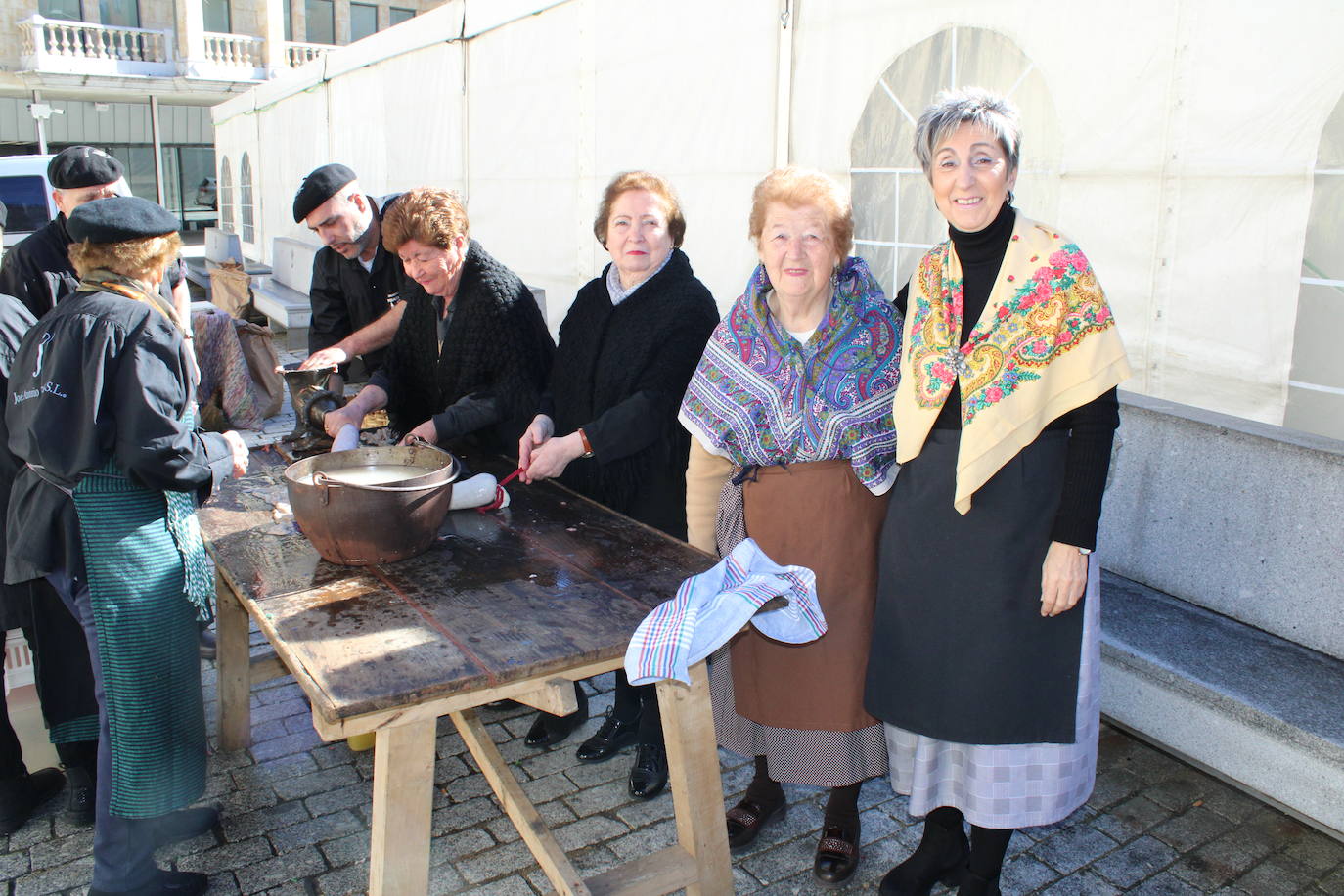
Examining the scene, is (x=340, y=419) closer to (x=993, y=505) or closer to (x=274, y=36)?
(x=993, y=505)

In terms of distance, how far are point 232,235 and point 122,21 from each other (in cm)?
1258

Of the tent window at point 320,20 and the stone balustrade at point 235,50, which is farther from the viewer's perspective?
the tent window at point 320,20

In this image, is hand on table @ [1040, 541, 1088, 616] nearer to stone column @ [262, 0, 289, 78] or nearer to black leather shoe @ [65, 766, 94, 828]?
black leather shoe @ [65, 766, 94, 828]

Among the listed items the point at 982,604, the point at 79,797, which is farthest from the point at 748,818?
the point at 79,797

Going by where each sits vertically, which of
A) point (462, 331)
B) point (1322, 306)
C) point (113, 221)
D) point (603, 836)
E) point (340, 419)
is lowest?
point (603, 836)

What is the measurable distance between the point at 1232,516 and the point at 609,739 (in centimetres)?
197

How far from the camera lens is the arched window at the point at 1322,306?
286 cm

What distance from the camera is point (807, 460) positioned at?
91.2 inches

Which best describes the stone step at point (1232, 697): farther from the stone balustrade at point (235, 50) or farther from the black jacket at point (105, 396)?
the stone balustrade at point (235, 50)

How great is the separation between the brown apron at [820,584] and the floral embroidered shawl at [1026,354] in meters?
0.31

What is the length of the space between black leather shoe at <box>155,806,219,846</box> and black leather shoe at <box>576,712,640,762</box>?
1009 millimetres

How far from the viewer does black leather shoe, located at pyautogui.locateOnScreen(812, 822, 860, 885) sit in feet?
8.13

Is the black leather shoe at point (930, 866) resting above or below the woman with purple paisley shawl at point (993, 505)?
below

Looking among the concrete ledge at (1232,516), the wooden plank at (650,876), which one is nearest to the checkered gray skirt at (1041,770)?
the wooden plank at (650,876)
